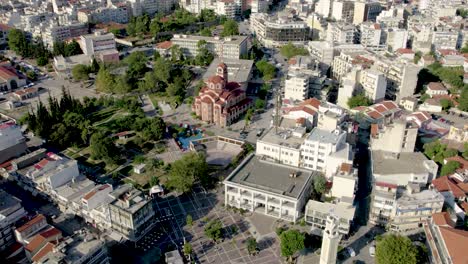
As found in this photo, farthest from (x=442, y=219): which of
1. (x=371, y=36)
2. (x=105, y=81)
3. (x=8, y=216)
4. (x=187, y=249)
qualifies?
(x=371, y=36)

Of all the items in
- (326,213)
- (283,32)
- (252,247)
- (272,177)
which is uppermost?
(283,32)

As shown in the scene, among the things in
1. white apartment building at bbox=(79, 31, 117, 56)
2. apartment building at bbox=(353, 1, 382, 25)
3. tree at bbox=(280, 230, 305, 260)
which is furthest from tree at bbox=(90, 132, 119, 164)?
apartment building at bbox=(353, 1, 382, 25)

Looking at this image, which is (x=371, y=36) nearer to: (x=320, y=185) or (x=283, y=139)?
(x=283, y=139)

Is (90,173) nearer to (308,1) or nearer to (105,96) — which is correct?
(105,96)

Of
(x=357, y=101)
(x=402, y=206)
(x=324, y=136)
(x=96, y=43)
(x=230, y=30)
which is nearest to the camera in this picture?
(x=402, y=206)

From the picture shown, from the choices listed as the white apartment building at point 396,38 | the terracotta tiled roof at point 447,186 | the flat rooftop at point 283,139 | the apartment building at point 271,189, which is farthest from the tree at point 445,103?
the apartment building at point 271,189

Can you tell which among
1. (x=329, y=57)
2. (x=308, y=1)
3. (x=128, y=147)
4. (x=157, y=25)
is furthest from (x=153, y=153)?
(x=308, y=1)
